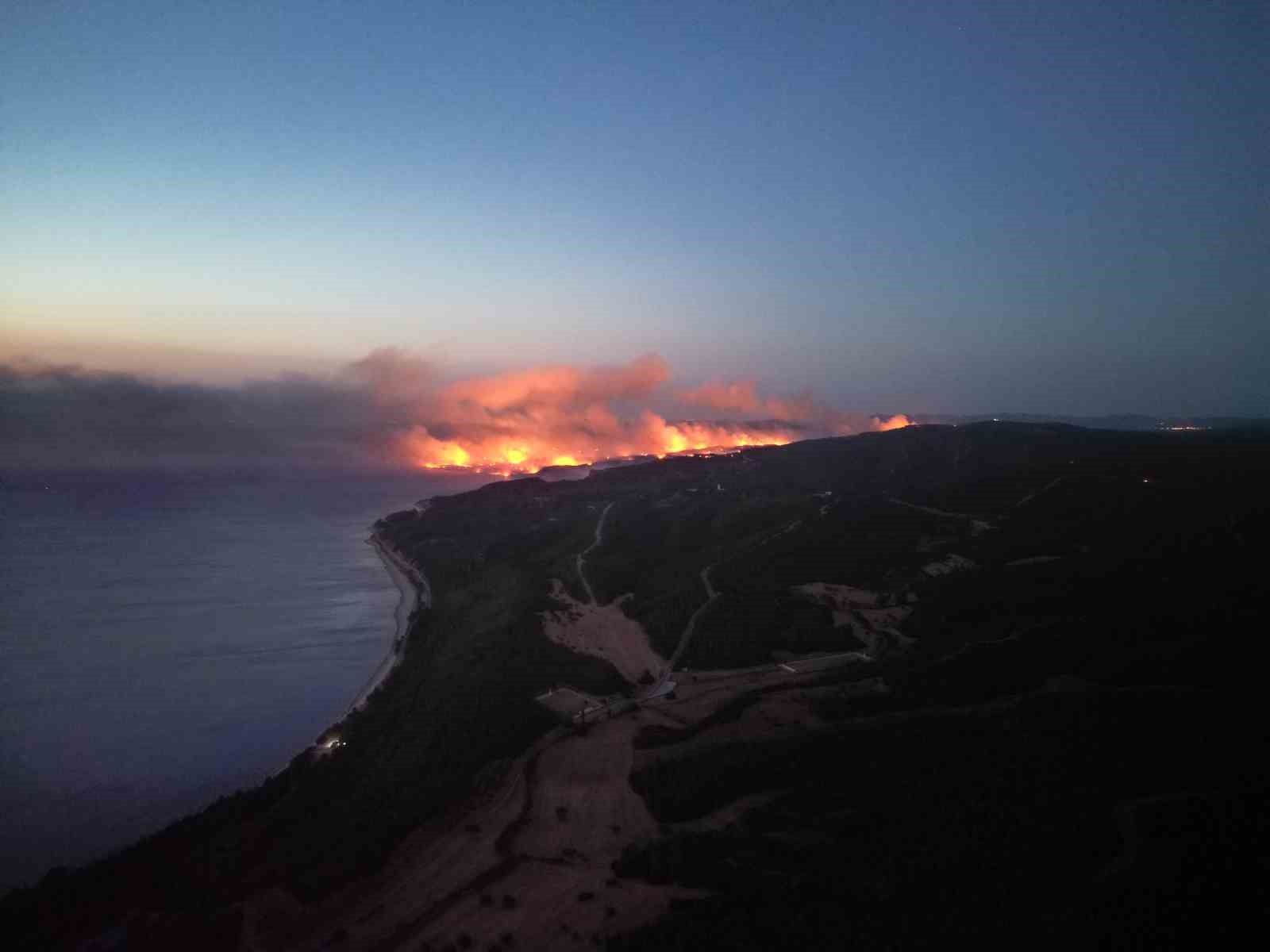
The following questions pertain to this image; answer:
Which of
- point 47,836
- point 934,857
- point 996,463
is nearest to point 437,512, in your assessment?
point 996,463

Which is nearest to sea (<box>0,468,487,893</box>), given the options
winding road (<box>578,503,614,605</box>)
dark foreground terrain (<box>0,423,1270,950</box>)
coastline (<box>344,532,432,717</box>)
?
coastline (<box>344,532,432,717</box>)

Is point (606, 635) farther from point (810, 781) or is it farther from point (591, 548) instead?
point (591, 548)

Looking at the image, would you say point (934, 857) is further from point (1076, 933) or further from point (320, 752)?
point (320, 752)

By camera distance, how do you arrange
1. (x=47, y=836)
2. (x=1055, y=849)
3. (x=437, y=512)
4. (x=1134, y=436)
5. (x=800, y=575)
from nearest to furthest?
(x=1055, y=849) → (x=47, y=836) → (x=800, y=575) → (x=1134, y=436) → (x=437, y=512)

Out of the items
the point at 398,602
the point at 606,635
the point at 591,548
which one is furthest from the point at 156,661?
the point at 591,548

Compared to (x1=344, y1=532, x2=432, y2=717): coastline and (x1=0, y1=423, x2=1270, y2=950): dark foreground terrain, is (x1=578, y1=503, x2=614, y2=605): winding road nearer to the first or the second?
(x1=0, y1=423, x2=1270, y2=950): dark foreground terrain
